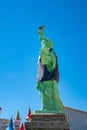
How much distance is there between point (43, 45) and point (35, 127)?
525 cm

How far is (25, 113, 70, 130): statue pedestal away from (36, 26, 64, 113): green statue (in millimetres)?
432

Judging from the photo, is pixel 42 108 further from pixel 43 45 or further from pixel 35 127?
pixel 43 45

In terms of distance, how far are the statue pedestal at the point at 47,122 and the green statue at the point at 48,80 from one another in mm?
432

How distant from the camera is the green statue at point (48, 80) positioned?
16.1m

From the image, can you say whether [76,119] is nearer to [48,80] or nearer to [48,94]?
[48,80]

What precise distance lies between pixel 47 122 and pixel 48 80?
8.78 ft

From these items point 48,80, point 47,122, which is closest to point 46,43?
point 48,80

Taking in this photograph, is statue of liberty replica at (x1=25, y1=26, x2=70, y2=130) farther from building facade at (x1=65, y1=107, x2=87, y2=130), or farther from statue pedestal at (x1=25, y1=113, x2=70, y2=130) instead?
building facade at (x1=65, y1=107, x2=87, y2=130)

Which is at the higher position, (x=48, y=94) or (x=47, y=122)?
(x=48, y=94)

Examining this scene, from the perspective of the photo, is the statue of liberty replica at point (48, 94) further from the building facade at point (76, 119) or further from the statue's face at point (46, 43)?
the building facade at point (76, 119)

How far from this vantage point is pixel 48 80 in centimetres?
1677

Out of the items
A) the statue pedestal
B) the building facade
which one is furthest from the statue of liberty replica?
the building facade

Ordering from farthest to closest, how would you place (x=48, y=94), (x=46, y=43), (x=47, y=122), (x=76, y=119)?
(x=76, y=119), (x=46, y=43), (x=48, y=94), (x=47, y=122)

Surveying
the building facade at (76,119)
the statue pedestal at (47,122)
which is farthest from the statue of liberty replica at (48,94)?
the building facade at (76,119)
